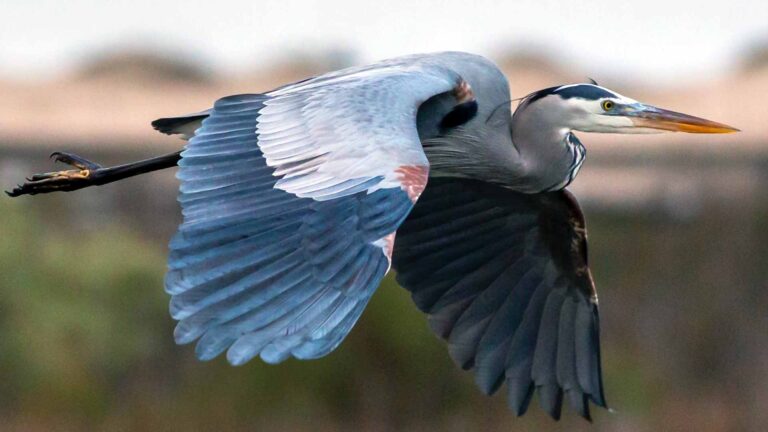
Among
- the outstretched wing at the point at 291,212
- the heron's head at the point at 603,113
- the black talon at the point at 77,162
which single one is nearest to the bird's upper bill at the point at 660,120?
the heron's head at the point at 603,113

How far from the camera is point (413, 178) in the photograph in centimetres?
554

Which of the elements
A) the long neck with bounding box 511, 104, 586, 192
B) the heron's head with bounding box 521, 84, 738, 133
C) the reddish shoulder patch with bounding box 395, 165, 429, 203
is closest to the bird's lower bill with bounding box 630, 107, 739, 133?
the heron's head with bounding box 521, 84, 738, 133

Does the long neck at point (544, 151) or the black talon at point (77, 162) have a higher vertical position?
the black talon at point (77, 162)

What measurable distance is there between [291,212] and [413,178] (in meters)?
0.40

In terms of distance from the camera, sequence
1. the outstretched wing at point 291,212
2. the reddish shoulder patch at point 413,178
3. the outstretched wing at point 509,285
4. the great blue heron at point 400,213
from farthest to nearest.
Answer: the outstretched wing at point 509,285, the reddish shoulder patch at point 413,178, the great blue heron at point 400,213, the outstretched wing at point 291,212

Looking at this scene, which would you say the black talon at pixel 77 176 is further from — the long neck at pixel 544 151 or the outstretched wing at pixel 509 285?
the long neck at pixel 544 151

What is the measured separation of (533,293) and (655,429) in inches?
165

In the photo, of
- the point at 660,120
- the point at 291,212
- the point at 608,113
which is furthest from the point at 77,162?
the point at 660,120

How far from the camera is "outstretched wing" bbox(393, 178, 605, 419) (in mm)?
7094

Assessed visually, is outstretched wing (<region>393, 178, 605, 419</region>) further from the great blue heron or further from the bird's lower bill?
the bird's lower bill

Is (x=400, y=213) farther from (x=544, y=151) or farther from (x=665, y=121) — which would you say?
(x=665, y=121)

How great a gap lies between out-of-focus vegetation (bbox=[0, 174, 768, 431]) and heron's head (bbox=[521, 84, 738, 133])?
395 centimetres

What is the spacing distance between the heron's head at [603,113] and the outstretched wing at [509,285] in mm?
363

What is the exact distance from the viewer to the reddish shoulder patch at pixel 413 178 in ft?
18.0
